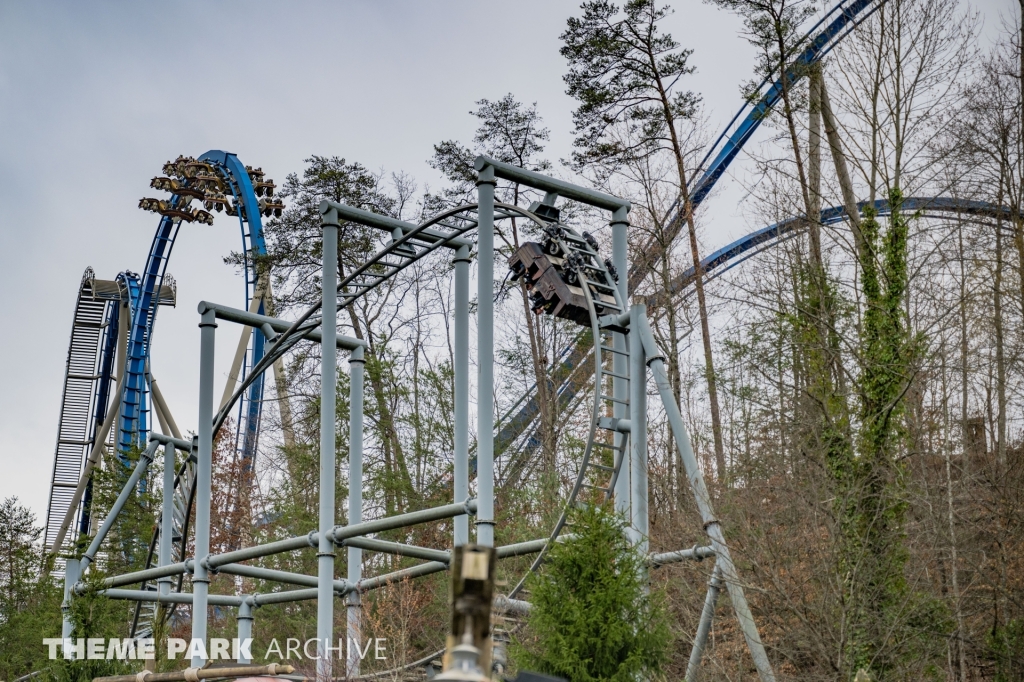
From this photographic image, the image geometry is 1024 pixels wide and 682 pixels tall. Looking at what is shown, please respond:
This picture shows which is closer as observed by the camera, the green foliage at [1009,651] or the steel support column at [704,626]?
the steel support column at [704,626]

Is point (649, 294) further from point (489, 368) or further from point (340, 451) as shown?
point (489, 368)

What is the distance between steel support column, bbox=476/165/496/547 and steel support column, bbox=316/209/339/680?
6.46 ft

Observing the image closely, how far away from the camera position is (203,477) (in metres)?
14.0

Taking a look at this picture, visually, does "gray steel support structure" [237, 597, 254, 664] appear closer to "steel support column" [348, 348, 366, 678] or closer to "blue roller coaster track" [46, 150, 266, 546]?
"steel support column" [348, 348, 366, 678]

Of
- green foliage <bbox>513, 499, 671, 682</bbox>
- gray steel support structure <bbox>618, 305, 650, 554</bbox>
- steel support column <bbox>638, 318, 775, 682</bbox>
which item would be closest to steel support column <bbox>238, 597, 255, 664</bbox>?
gray steel support structure <bbox>618, 305, 650, 554</bbox>

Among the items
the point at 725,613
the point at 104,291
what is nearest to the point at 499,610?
the point at 725,613

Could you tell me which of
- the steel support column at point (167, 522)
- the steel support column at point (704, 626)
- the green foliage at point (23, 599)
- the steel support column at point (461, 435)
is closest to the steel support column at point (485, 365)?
the steel support column at point (461, 435)

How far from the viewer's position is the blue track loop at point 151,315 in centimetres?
2994

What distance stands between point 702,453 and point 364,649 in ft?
26.3

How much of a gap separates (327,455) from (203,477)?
2.25m

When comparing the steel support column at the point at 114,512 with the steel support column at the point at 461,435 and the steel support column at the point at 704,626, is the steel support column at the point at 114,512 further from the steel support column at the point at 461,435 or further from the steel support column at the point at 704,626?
the steel support column at the point at 704,626

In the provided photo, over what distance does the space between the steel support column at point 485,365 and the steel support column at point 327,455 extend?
6.46ft

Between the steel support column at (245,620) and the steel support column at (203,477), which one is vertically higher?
the steel support column at (203,477)

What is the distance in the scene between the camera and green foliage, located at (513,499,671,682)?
8.88m
